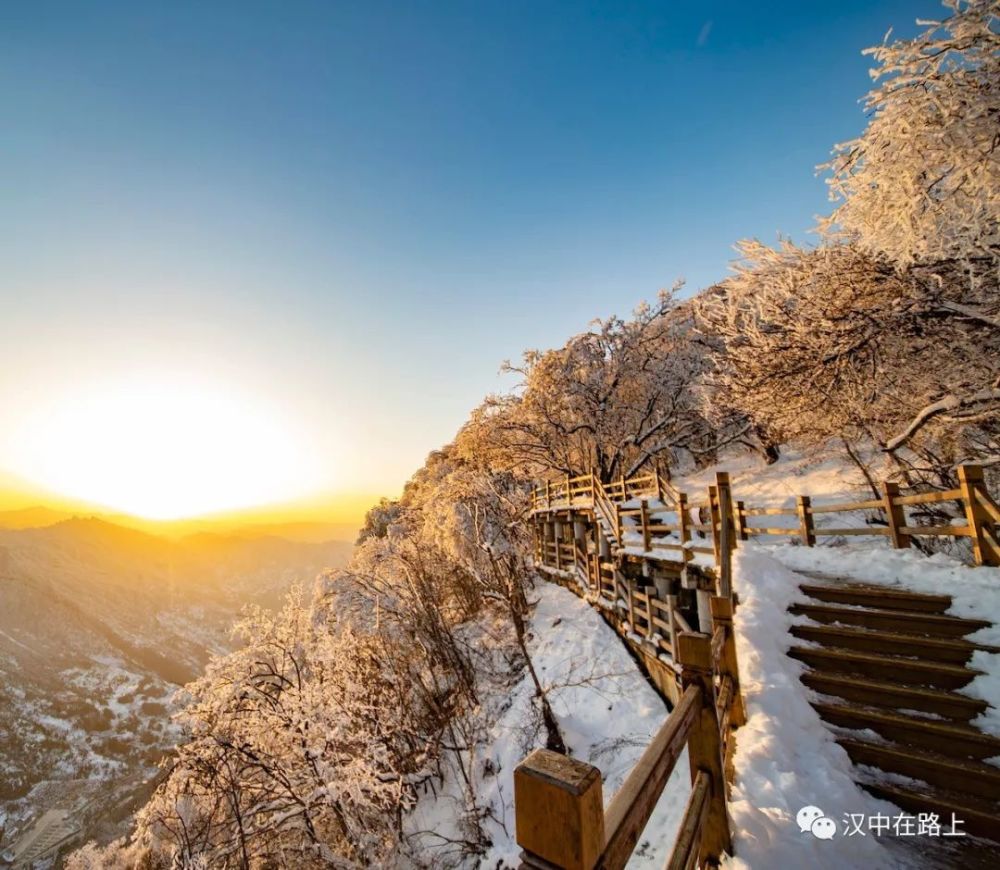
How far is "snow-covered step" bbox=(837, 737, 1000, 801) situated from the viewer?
397 centimetres

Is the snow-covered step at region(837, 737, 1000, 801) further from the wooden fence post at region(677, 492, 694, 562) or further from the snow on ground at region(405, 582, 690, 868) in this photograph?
the wooden fence post at region(677, 492, 694, 562)

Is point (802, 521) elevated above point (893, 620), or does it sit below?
above

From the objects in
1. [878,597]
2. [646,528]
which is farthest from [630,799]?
[646,528]

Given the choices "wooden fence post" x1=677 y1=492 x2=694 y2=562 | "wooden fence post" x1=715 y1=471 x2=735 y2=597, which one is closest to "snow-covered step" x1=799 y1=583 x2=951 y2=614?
"wooden fence post" x1=715 y1=471 x2=735 y2=597

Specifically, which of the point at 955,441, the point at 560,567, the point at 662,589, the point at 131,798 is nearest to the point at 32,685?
the point at 131,798

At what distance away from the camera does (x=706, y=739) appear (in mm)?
3012

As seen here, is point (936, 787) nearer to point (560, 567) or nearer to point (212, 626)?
point (560, 567)

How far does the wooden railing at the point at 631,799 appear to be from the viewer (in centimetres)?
144

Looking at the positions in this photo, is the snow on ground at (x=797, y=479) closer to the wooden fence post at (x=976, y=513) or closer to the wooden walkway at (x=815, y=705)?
the wooden walkway at (x=815, y=705)

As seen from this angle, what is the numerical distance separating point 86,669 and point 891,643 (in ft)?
555

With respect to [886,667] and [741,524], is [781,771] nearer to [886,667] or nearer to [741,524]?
[886,667]

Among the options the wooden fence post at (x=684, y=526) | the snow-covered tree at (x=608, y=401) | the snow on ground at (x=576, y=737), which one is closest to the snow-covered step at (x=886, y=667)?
the snow on ground at (x=576, y=737)

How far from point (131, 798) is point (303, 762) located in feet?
273

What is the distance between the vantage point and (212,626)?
177m
